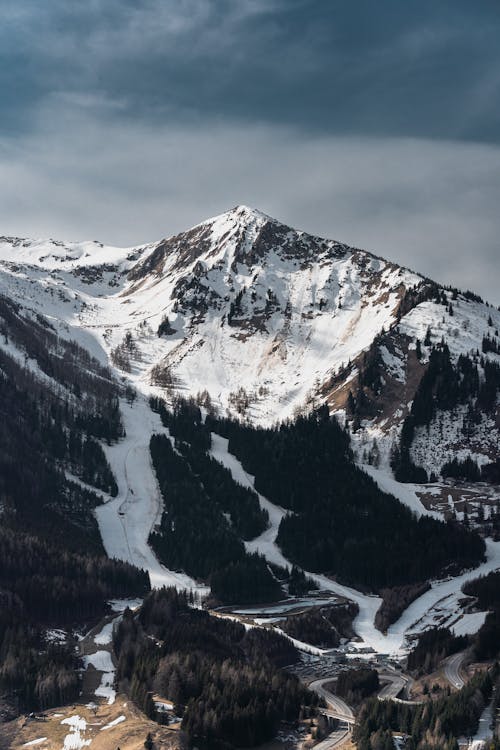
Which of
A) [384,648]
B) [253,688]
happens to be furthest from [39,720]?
[384,648]

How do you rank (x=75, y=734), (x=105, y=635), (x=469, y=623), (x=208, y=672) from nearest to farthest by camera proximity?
(x=75, y=734), (x=208, y=672), (x=105, y=635), (x=469, y=623)

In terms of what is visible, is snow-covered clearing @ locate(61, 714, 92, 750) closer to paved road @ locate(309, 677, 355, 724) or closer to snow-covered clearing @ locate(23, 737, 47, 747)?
snow-covered clearing @ locate(23, 737, 47, 747)

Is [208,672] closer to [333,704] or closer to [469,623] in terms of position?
[333,704]

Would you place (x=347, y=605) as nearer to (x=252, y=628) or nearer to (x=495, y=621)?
(x=252, y=628)

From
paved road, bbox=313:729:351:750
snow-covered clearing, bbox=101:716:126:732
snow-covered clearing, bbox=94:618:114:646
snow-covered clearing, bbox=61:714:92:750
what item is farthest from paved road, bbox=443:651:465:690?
snow-covered clearing, bbox=94:618:114:646

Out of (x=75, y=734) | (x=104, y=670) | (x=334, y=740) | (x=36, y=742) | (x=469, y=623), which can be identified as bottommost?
(x=334, y=740)

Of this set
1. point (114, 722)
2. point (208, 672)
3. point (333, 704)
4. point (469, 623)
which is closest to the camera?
point (114, 722)

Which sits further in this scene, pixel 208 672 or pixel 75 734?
pixel 208 672

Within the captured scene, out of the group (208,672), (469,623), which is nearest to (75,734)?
(208,672)
